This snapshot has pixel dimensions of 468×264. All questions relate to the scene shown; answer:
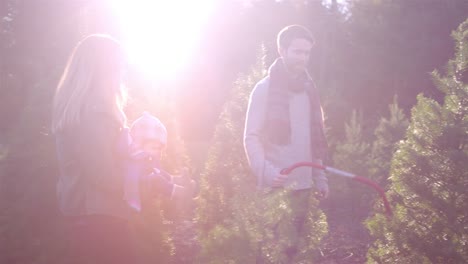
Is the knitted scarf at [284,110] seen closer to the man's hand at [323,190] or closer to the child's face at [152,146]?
the man's hand at [323,190]

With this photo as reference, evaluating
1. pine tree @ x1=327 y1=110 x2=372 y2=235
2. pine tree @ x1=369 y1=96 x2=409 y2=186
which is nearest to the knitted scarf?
pine tree @ x1=327 y1=110 x2=372 y2=235

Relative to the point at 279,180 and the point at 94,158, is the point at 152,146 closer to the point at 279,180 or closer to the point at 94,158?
the point at 94,158

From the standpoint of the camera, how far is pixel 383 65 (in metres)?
21.3

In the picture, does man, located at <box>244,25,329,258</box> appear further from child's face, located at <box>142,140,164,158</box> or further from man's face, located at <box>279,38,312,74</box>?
child's face, located at <box>142,140,164,158</box>

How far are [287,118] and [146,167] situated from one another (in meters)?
1.30

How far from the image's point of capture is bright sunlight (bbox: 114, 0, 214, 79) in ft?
26.4

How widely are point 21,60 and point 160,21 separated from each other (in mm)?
5413

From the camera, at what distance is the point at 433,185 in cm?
351

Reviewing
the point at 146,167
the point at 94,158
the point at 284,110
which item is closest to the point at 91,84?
the point at 94,158

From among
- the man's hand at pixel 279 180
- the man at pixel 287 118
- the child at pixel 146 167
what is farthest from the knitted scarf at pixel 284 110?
the child at pixel 146 167

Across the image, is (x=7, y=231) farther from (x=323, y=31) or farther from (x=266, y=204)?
(x=323, y=31)

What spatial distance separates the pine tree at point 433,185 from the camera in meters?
3.37

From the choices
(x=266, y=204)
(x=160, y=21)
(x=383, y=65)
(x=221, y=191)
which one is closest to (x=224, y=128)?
(x=221, y=191)

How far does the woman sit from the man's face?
142cm
